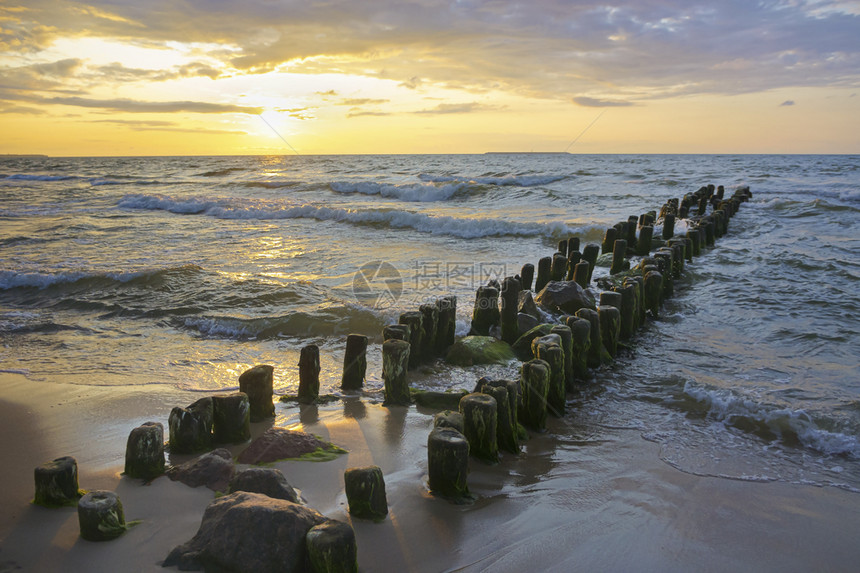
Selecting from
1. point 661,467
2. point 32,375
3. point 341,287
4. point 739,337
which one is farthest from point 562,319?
point 32,375

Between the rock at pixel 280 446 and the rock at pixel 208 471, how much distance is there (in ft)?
0.78

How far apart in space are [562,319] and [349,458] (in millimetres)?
4088

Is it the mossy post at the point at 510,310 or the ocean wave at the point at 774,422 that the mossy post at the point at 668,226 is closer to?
the mossy post at the point at 510,310

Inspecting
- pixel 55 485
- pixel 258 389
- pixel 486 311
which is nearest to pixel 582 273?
pixel 486 311

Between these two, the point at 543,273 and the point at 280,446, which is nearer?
the point at 280,446

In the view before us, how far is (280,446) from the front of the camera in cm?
409

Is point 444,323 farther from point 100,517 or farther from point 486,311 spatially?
point 100,517

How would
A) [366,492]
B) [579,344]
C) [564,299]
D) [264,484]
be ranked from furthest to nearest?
[564,299] < [579,344] < [366,492] < [264,484]

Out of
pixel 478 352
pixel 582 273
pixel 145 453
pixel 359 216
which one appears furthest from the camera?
pixel 359 216

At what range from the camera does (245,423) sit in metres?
4.32

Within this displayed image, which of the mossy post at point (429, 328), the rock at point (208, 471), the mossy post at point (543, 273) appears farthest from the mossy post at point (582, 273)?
the rock at point (208, 471)

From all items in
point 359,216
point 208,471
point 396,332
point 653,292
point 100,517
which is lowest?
point 208,471

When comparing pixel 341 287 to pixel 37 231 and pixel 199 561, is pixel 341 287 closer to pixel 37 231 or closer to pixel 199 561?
pixel 199 561

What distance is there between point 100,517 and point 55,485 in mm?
560
